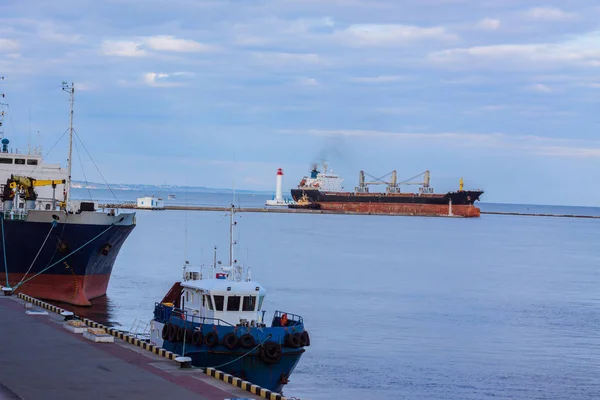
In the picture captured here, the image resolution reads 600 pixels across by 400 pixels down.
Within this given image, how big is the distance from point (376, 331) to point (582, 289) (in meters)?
29.9

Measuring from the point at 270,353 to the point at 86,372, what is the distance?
6.12m

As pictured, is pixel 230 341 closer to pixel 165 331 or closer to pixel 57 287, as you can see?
pixel 165 331

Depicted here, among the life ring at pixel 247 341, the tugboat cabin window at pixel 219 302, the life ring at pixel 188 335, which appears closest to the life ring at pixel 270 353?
the life ring at pixel 247 341

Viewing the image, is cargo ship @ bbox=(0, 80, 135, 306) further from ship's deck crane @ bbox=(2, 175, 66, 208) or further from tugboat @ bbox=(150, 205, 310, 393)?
tugboat @ bbox=(150, 205, 310, 393)

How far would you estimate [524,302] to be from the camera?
5538 centimetres

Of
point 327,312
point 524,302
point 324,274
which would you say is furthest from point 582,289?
point 327,312

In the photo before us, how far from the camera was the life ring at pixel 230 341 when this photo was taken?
25734 millimetres

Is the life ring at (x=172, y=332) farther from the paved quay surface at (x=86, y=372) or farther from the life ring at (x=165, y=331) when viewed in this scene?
the paved quay surface at (x=86, y=372)

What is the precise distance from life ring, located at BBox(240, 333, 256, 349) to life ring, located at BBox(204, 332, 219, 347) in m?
0.79

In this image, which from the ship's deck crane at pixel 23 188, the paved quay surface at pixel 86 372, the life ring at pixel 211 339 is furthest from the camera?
the ship's deck crane at pixel 23 188

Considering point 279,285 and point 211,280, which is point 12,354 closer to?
point 211,280

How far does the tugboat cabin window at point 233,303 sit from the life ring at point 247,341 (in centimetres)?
202

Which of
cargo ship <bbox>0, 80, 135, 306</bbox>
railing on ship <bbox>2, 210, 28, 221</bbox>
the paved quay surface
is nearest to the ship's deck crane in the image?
cargo ship <bbox>0, 80, 135, 306</bbox>

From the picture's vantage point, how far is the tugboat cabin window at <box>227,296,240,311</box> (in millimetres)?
27641
